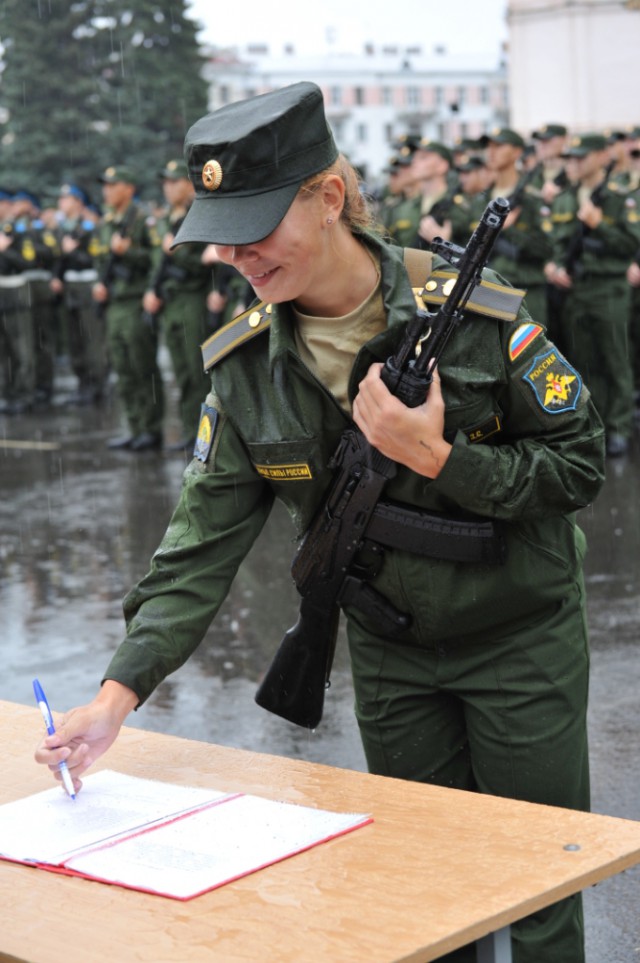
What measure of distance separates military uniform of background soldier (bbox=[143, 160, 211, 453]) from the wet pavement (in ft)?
2.49

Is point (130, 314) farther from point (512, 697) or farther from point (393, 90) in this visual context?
point (393, 90)

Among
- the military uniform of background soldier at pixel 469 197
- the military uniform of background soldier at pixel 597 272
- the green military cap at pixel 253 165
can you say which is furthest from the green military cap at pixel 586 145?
the green military cap at pixel 253 165

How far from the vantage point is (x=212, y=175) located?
8.32 feet

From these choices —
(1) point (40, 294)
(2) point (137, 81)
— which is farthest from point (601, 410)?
(2) point (137, 81)

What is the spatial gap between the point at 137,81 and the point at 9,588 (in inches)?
1737

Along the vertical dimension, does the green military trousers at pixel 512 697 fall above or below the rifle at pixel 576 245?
above

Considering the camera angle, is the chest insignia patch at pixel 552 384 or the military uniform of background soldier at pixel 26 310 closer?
the chest insignia patch at pixel 552 384

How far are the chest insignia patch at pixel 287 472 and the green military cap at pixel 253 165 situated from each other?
0.48 meters

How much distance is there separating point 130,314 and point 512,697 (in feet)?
35.4

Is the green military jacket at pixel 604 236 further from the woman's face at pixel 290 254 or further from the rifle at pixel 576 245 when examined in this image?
the woman's face at pixel 290 254

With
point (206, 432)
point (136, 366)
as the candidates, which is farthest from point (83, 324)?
point (206, 432)

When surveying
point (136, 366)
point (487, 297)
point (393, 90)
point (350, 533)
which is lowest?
point (393, 90)

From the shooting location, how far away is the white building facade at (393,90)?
105062 mm

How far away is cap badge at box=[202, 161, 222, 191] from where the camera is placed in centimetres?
253
